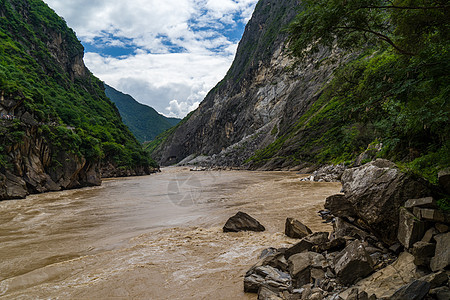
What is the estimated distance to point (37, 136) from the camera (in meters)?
32.9

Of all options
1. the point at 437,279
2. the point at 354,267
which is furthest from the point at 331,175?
the point at 437,279

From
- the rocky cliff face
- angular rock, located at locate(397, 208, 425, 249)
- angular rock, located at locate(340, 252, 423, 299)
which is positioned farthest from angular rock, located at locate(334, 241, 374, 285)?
the rocky cliff face

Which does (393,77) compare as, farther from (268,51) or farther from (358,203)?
(268,51)

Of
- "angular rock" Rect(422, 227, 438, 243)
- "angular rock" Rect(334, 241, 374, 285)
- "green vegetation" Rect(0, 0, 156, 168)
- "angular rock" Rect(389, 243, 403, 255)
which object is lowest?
"angular rock" Rect(334, 241, 374, 285)

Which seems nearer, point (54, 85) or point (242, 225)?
point (242, 225)

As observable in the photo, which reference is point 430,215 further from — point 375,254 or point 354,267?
point 354,267

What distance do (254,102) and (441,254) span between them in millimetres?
119718

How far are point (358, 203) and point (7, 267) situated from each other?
11661 mm

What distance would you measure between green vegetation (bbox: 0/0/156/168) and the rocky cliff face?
4570cm

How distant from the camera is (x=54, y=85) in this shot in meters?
73.8

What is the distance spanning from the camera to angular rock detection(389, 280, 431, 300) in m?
3.82

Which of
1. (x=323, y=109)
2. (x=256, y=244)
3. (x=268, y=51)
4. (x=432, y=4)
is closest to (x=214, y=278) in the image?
(x=256, y=244)

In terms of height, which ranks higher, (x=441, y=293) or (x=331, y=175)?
(x=441, y=293)

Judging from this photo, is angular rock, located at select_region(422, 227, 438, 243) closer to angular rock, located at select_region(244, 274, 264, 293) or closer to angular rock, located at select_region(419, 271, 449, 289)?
angular rock, located at select_region(419, 271, 449, 289)
